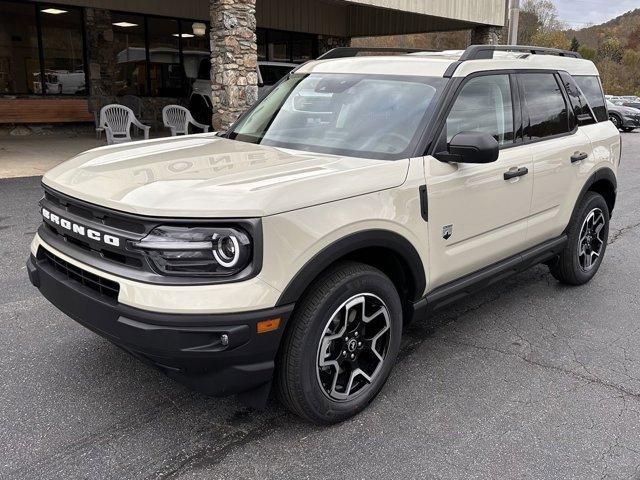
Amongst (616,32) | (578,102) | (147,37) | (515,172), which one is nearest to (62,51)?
(147,37)

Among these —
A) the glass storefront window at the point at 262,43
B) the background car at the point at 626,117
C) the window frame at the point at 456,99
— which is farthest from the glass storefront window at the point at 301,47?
the window frame at the point at 456,99

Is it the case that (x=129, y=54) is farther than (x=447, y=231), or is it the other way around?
(x=129, y=54)

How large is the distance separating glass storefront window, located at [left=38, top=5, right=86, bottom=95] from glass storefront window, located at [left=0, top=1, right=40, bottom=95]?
0.81 feet

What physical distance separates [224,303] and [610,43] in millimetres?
76122

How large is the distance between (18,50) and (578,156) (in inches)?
557

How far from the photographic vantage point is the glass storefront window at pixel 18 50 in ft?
45.7

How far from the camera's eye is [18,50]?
1422 cm

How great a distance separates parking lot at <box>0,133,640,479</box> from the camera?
2662 millimetres

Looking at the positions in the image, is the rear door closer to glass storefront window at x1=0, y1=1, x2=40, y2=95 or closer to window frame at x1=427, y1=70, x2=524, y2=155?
window frame at x1=427, y1=70, x2=524, y2=155

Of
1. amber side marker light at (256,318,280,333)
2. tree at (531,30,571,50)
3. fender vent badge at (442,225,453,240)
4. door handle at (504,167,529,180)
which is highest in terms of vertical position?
tree at (531,30,571,50)

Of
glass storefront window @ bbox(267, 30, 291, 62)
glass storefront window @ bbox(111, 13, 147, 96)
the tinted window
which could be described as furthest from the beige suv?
glass storefront window @ bbox(267, 30, 291, 62)

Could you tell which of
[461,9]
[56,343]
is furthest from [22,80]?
A: [56,343]

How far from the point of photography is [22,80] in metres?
14.5

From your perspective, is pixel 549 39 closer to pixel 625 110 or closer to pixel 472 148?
pixel 625 110
